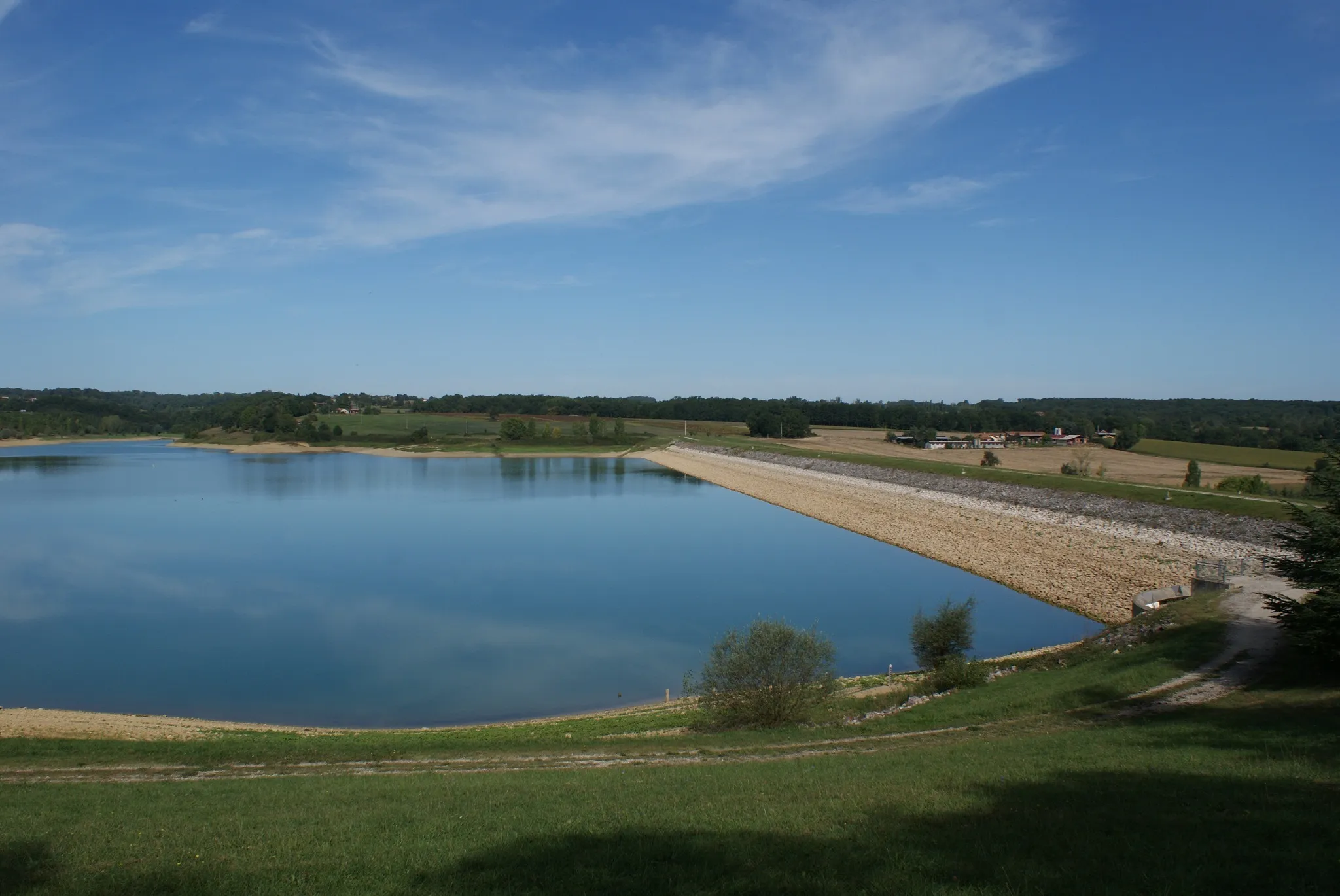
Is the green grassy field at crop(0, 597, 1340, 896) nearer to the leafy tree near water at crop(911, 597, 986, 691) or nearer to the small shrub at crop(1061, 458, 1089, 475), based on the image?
the leafy tree near water at crop(911, 597, 986, 691)

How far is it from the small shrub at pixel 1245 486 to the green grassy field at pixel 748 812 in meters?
27.5

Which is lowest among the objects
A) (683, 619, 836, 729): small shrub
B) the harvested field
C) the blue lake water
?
the blue lake water

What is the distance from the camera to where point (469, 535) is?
40.5 metres

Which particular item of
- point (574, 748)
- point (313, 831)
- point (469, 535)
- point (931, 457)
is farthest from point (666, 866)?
point (931, 457)

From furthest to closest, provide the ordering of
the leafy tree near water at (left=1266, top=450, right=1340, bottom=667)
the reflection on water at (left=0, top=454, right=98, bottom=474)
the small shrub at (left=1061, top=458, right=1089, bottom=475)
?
the reflection on water at (left=0, top=454, right=98, bottom=474) → the small shrub at (left=1061, top=458, right=1089, bottom=475) → the leafy tree near water at (left=1266, top=450, right=1340, bottom=667)

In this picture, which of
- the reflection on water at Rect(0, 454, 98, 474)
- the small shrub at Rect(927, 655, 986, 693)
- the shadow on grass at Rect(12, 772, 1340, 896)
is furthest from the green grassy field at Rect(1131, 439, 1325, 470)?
the reflection on water at Rect(0, 454, 98, 474)

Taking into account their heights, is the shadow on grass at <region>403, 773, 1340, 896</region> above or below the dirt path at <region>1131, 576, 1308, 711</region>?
above

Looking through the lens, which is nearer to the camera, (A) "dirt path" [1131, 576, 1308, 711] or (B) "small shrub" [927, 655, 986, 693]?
(A) "dirt path" [1131, 576, 1308, 711]

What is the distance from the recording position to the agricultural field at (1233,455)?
53500 mm

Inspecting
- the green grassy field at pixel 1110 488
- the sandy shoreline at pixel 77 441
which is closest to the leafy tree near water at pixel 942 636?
the green grassy field at pixel 1110 488

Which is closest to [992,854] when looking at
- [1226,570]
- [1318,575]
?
[1318,575]

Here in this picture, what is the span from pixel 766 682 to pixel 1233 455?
209 ft

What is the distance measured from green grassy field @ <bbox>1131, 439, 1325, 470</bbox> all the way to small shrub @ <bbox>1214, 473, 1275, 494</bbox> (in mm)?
16686

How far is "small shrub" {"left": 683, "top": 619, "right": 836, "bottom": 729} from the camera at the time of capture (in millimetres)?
12156
